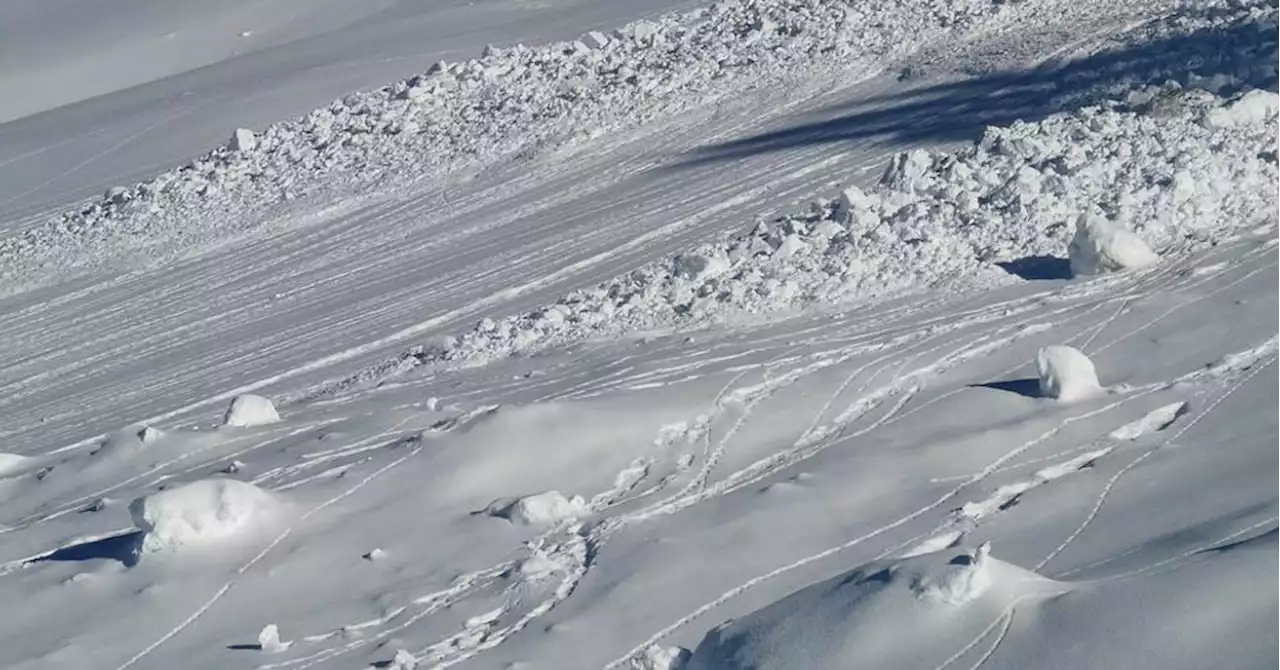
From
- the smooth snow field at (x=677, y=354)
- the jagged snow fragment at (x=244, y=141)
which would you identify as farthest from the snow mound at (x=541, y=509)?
the jagged snow fragment at (x=244, y=141)

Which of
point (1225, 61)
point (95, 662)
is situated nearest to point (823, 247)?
point (1225, 61)

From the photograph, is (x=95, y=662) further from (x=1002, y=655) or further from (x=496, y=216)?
(x=496, y=216)

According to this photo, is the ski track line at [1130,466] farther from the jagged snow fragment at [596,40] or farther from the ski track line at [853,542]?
the jagged snow fragment at [596,40]

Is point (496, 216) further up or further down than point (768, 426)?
further up

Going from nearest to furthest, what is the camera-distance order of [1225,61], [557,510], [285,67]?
[557,510] → [1225,61] → [285,67]

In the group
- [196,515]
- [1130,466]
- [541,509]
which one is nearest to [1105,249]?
[1130,466]

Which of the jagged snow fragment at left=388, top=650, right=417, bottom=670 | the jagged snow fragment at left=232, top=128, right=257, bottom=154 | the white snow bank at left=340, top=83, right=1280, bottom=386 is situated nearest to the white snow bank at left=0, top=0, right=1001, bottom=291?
the jagged snow fragment at left=232, top=128, right=257, bottom=154
